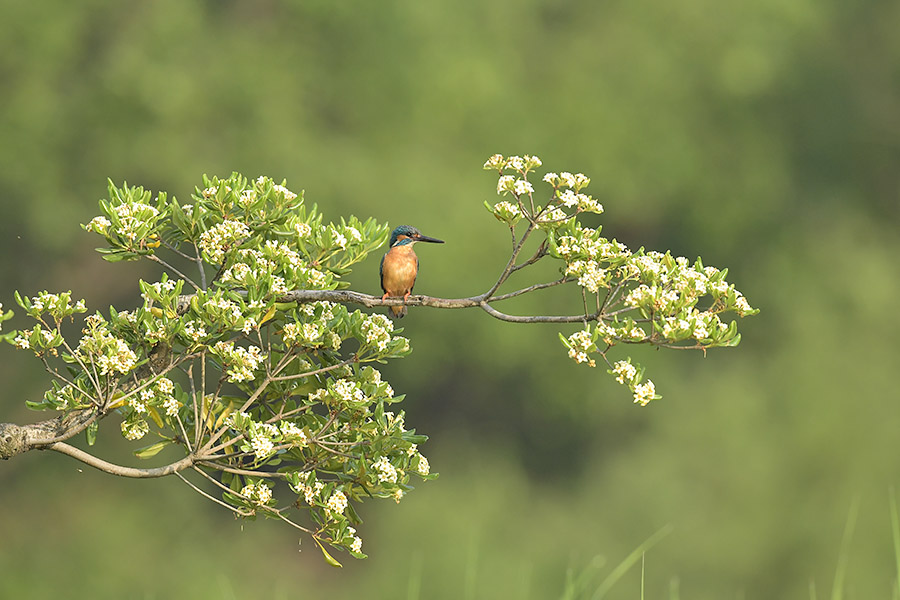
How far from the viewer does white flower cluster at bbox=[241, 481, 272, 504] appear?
3482 millimetres

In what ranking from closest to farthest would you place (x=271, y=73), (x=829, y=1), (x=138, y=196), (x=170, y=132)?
(x=138, y=196) < (x=170, y=132) < (x=271, y=73) < (x=829, y=1)

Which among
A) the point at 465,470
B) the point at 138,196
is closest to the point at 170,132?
the point at 465,470

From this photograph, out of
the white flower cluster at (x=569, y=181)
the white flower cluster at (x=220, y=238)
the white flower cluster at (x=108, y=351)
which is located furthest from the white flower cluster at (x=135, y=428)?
the white flower cluster at (x=569, y=181)

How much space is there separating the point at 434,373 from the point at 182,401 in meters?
12.6

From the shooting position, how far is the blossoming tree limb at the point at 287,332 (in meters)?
3.25

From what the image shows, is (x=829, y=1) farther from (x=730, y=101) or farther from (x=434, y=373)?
(x=434, y=373)

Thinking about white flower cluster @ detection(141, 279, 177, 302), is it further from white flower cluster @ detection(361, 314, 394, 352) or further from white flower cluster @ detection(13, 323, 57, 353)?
white flower cluster @ detection(361, 314, 394, 352)

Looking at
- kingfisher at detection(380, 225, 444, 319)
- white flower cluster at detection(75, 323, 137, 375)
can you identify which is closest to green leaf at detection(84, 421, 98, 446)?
white flower cluster at detection(75, 323, 137, 375)

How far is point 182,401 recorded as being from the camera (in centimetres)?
377

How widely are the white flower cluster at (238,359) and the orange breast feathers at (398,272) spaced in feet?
4.16

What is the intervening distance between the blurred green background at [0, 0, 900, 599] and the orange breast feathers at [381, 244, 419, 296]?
940 centimetres

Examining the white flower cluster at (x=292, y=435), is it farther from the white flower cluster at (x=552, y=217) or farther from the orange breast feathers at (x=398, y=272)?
the orange breast feathers at (x=398, y=272)

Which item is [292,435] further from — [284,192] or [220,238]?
[284,192]

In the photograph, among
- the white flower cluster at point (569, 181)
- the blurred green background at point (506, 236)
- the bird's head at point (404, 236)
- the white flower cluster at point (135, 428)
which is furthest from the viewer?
the blurred green background at point (506, 236)
